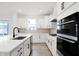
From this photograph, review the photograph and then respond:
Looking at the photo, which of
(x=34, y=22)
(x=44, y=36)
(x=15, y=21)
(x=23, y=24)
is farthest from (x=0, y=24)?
(x=44, y=36)

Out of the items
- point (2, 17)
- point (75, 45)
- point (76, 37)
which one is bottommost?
point (75, 45)

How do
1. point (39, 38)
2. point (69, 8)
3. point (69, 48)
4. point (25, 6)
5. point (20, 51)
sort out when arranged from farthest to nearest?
point (39, 38) → point (25, 6) → point (20, 51) → point (69, 8) → point (69, 48)

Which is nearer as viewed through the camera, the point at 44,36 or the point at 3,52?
the point at 3,52

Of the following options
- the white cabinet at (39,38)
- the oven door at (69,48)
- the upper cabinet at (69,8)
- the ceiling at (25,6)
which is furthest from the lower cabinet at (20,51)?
the white cabinet at (39,38)

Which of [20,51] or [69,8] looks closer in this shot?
[69,8]

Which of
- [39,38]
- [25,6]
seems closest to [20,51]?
[25,6]

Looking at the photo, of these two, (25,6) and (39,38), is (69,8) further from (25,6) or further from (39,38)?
(39,38)

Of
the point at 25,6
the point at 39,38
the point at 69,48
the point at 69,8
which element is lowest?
the point at 39,38

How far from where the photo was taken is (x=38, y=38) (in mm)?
7938

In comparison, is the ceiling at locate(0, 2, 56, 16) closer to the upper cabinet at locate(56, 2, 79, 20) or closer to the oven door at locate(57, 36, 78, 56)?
the upper cabinet at locate(56, 2, 79, 20)

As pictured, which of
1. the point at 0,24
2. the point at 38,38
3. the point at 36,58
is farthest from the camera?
the point at 38,38

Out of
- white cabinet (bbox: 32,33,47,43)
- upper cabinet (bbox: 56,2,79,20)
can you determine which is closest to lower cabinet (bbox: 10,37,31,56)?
upper cabinet (bbox: 56,2,79,20)

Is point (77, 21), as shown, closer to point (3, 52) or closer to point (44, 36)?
point (3, 52)

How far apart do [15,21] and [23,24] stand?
927mm
